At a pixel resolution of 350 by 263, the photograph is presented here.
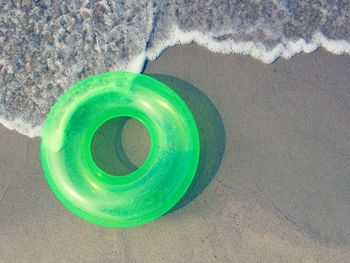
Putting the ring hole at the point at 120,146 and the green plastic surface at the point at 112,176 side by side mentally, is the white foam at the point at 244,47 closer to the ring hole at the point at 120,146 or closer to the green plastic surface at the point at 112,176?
the green plastic surface at the point at 112,176

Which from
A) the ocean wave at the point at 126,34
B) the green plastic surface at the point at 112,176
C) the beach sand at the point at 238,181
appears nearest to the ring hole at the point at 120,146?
the beach sand at the point at 238,181

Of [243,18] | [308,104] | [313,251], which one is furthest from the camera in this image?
[243,18]

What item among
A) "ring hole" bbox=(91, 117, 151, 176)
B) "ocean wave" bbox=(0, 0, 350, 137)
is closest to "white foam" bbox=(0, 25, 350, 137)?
"ocean wave" bbox=(0, 0, 350, 137)

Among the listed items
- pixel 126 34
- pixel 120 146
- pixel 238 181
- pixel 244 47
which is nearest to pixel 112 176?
pixel 120 146

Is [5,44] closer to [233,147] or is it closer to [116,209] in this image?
[116,209]

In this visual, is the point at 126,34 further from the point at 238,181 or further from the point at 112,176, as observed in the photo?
the point at 238,181

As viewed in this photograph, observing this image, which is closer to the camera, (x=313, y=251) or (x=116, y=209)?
(x=116, y=209)

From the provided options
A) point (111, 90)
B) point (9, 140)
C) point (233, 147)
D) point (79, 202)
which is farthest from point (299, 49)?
point (9, 140)
